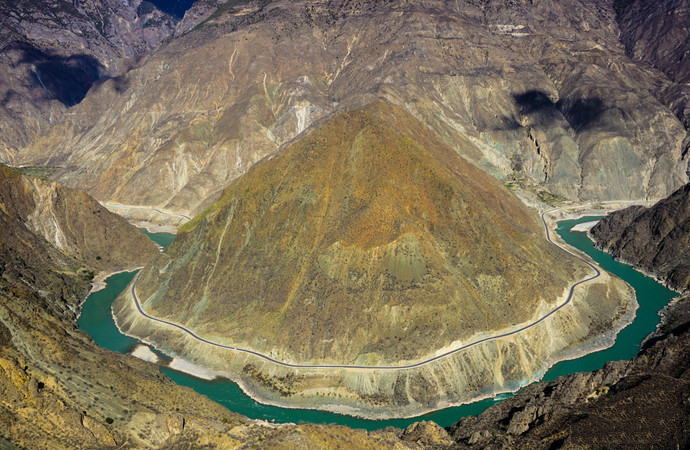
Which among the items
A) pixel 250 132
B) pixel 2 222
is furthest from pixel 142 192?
pixel 2 222

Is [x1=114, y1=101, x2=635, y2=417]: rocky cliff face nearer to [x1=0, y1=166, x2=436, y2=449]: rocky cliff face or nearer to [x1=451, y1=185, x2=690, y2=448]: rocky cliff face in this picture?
[x1=451, y1=185, x2=690, y2=448]: rocky cliff face

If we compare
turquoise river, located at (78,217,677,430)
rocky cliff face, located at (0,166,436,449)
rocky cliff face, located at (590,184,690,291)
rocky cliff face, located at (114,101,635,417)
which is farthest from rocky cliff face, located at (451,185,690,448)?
rocky cliff face, located at (590,184,690,291)

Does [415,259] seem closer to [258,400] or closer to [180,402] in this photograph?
[258,400]

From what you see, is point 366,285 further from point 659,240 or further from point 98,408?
point 659,240

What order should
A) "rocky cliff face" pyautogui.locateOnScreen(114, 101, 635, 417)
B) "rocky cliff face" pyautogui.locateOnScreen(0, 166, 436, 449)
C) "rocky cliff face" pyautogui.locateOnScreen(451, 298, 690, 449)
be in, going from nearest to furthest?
"rocky cliff face" pyautogui.locateOnScreen(0, 166, 436, 449) → "rocky cliff face" pyautogui.locateOnScreen(451, 298, 690, 449) → "rocky cliff face" pyautogui.locateOnScreen(114, 101, 635, 417)

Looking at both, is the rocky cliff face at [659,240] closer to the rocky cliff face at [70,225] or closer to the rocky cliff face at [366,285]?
the rocky cliff face at [366,285]
